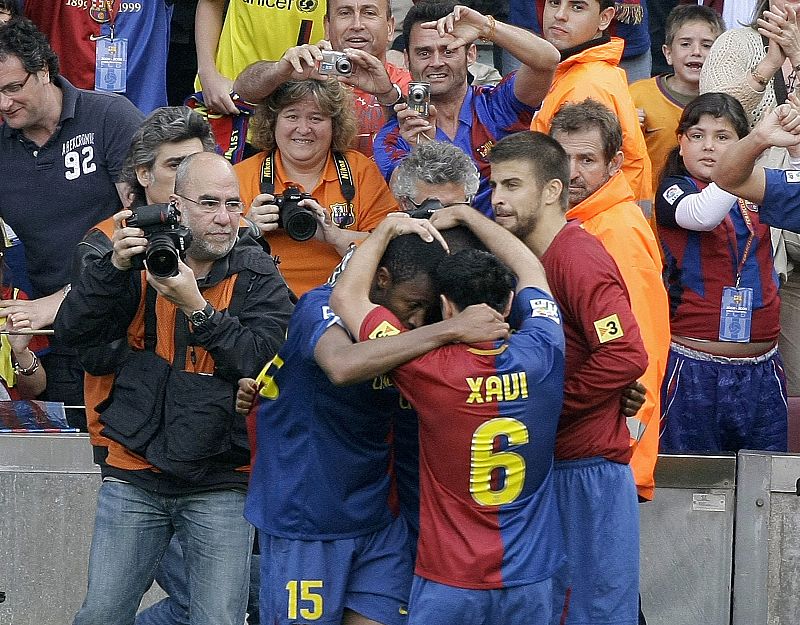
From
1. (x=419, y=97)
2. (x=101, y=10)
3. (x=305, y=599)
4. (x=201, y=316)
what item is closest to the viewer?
(x=305, y=599)

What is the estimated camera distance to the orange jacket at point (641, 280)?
16.8 feet

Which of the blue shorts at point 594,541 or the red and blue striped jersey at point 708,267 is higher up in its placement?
the red and blue striped jersey at point 708,267

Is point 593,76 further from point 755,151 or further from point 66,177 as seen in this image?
point 66,177

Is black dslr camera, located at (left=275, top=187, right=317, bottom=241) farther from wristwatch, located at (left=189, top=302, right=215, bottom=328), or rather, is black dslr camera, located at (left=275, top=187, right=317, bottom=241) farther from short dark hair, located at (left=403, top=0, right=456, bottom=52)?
wristwatch, located at (left=189, top=302, right=215, bottom=328)

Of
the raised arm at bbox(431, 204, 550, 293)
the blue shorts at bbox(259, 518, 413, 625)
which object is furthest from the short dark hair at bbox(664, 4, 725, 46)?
the blue shorts at bbox(259, 518, 413, 625)

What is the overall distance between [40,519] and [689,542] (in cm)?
292

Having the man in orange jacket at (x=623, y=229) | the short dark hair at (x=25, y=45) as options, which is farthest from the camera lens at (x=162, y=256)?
the short dark hair at (x=25, y=45)

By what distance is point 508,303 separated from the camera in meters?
4.03

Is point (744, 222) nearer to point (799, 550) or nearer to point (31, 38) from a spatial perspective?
point (799, 550)

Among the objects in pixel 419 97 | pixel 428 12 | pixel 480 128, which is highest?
pixel 428 12

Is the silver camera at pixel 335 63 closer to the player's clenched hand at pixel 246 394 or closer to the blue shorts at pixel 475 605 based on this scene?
the player's clenched hand at pixel 246 394

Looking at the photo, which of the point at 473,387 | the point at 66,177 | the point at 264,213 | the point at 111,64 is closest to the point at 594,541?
the point at 473,387

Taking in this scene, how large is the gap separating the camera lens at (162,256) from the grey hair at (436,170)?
1111 mm

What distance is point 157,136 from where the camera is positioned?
5.04m
